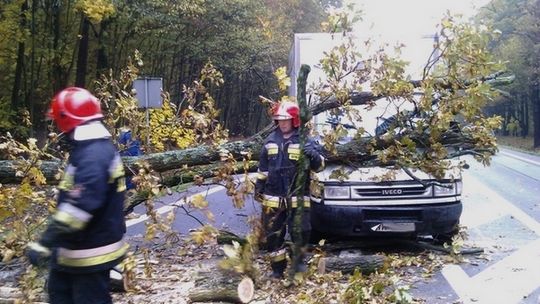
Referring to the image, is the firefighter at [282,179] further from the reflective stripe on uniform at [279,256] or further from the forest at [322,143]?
the forest at [322,143]

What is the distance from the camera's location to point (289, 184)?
5945 mm

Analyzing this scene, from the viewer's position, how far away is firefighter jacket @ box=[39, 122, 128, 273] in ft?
10.7

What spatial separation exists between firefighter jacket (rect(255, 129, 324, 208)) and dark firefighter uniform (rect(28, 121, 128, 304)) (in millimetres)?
2432

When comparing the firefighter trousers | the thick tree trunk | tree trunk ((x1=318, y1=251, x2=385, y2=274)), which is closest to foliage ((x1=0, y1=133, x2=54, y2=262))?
the thick tree trunk

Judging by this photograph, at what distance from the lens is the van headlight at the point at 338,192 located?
6.70 meters

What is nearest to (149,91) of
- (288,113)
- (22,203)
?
(22,203)

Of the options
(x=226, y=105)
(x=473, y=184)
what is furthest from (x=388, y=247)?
(x=226, y=105)

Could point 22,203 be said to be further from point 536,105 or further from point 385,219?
point 536,105

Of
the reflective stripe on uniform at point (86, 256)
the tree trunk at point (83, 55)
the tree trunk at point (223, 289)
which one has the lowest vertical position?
the tree trunk at point (223, 289)

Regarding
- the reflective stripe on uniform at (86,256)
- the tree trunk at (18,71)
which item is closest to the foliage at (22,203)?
the reflective stripe on uniform at (86,256)

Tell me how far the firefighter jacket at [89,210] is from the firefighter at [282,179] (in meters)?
2.42

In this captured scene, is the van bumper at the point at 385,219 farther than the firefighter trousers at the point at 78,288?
Yes

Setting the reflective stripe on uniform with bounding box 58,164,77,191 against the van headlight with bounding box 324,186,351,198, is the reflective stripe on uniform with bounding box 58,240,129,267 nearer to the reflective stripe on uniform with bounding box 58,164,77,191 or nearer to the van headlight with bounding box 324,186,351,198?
the reflective stripe on uniform with bounding box 58,164,77,191

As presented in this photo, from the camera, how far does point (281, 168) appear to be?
19.6 ft
